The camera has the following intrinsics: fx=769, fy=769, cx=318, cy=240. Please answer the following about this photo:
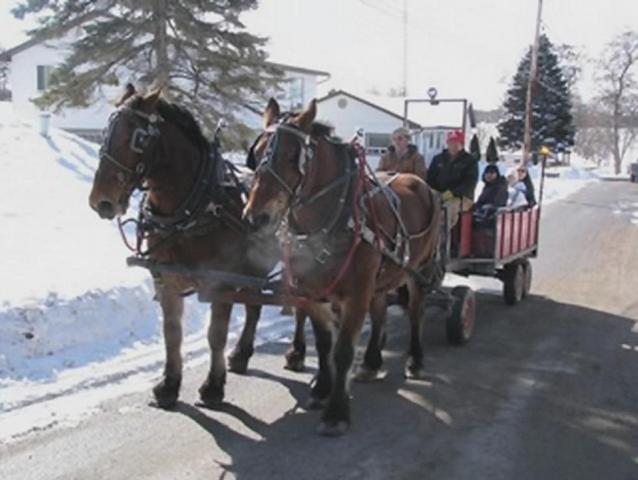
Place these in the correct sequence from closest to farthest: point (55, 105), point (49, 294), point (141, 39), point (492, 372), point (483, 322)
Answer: point (492, 372)
point (49, 294)
point (483, 322)
point (55, 105)
point (141, 39)

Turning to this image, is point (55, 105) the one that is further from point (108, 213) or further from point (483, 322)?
point (108, 213)

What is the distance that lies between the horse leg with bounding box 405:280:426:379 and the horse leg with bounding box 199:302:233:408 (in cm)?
171

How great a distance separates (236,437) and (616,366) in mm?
3803

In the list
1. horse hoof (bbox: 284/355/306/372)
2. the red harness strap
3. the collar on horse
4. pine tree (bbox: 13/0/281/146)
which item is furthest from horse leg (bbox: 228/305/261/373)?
pine tree (bbox: 13/0/281/146)

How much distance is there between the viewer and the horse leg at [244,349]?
256 inches

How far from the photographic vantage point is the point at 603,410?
18.9ft

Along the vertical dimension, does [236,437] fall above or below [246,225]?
below

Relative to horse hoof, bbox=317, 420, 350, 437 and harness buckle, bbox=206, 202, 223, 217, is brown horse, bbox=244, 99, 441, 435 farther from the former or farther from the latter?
harness buckle, bbox=206, 202, 223, 217

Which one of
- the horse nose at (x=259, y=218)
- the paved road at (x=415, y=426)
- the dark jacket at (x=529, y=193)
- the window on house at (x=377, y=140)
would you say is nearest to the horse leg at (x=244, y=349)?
the paved road at (x=415, y=426)

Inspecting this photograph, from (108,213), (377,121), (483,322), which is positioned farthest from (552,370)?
(377,121)

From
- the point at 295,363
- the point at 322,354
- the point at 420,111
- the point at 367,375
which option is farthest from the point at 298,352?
the point at 420,111

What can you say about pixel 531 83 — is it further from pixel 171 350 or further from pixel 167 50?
pixel 171 350

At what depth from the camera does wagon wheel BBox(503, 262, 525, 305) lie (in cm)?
944

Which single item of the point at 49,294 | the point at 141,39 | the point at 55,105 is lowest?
the point at 49,294
